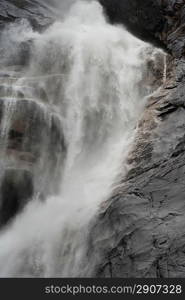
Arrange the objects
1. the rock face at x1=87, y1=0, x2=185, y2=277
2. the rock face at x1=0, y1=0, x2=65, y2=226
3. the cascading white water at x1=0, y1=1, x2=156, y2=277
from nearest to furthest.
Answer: the rock face at x1=87, y1=0, x2=185, y2=277
the cascading white water at x1=0, y1=1, x2=156, y2=277
the rock face at x1=0, y1=0, x2=65, y2=226

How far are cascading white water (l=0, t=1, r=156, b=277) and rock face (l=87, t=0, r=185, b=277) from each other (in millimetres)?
668

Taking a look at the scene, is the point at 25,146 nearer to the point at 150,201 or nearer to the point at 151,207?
the point at 150,201

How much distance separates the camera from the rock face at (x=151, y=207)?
1215 cm

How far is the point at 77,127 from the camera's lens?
64.0ft

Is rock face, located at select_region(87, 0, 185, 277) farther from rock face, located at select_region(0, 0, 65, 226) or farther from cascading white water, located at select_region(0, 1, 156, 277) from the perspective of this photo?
rock face, located at select_region(0, 0, 65, 226)

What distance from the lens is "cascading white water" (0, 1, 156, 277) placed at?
14500 mm

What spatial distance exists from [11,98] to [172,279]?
439 inches

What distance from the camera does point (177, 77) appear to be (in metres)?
20.7

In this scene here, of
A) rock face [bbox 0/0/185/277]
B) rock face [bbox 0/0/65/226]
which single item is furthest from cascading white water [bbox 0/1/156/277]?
rock face [bbox 0/0/185/277]

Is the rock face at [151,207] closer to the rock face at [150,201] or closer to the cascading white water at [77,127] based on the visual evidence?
the rock face at [150,201]

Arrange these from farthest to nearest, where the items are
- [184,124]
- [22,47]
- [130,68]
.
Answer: [22,47], [130,68], [184,124]

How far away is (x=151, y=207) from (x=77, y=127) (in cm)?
692

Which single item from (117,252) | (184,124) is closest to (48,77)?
(184,124)

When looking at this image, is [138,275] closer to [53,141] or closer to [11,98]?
[53,141]
